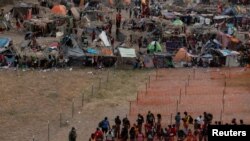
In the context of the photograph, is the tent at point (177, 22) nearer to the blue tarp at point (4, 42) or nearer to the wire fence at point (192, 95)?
the wire fence at point (192, 95)

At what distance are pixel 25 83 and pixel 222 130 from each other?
1950 cm

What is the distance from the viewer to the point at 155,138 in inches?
942

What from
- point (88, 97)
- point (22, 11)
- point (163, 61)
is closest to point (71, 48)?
point (163, 61)

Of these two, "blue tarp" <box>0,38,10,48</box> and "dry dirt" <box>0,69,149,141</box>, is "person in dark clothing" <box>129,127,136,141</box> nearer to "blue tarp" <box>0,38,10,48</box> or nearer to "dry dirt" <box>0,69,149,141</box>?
"dry dirt" <box>0,69,149,141</box>

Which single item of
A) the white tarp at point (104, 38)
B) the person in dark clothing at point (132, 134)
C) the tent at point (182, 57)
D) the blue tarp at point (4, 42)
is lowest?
the person in dark clothing at point (132, 134)

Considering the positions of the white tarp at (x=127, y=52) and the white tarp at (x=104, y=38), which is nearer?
the white tarp at (x=127, y=52)

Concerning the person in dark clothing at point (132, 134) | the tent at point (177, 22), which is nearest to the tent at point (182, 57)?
the tent at point (177, 22)

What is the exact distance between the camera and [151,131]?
77.6 feet

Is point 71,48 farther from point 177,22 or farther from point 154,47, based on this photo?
point 177,22

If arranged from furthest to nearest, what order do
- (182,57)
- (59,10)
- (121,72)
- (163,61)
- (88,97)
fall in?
1. (59,10)
2. (182,57)
3. (163,61)
4. (121,72)
5. (88,97)

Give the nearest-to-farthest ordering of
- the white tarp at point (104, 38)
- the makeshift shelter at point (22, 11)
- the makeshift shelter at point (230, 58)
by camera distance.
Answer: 1. the makeshift shelter at point (230, 58)
2. the white tarp at point (104, 38)
3. the makeshift shelter at point (22, 11)

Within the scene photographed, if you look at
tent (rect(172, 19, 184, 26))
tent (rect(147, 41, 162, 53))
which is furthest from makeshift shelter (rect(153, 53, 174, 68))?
tent (rect(172, 19, 184, 26))

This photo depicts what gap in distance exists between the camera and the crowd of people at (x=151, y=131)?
22812mm

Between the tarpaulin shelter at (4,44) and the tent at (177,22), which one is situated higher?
the tent at (177,22)
